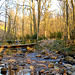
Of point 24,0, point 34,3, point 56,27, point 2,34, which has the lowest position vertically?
→ point 2,34

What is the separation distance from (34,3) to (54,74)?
61.3ft

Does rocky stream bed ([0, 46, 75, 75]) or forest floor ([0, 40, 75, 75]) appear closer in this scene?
rocky stream bed ([0, 46, 75, 75])

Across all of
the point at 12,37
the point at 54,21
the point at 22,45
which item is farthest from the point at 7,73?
the point at 54,21

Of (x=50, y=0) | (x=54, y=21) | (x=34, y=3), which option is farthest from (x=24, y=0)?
(x=54, y=21)

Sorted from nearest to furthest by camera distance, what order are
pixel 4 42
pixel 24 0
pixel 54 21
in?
1. pixel 4 42
2. pixel 24 0
3. pixel 54 21

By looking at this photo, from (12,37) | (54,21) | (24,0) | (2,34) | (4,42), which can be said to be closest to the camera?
(2,34)

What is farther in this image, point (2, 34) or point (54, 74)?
point (2, 34)

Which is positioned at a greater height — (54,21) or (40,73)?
(54,21)

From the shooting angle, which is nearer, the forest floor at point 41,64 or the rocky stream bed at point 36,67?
the rocky stream bed at point 36,67

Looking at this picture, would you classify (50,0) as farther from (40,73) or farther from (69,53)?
(40,73)

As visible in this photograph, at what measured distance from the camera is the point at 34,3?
22.6m

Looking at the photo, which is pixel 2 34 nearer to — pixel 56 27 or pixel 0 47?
pixel 0 47

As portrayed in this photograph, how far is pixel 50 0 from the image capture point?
22172mm

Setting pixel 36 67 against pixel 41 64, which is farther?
pixel 41 64
